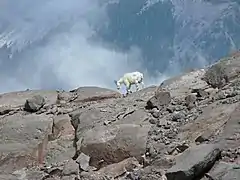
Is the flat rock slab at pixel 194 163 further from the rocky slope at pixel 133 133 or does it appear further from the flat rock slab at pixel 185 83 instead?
the flat rock slab at pixel 185 83

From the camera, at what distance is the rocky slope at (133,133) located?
1054 centimetres

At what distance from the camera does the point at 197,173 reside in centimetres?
955

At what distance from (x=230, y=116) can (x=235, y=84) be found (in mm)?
2843

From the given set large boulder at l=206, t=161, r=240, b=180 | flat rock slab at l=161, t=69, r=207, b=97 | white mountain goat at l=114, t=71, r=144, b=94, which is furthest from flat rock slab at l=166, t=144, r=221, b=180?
white mountain goat at l=114, t=71, r=144, b=94

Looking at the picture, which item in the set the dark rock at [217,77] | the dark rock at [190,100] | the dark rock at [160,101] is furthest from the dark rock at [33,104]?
the dark rock at [217,77]

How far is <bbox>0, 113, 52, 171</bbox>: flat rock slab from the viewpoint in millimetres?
14453

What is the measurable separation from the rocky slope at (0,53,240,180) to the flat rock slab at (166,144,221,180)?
17 mm


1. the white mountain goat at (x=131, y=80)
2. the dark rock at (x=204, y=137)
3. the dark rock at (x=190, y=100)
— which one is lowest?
the dark rock at (x=204, y=137)

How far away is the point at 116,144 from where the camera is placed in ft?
43.0

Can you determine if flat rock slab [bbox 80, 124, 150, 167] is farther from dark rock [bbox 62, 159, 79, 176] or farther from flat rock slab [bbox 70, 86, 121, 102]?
flat rock slab [bbox 70, 86, 121, 102]

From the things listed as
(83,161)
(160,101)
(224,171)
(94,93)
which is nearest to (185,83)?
(160,101)

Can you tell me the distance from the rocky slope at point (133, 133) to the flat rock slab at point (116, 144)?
0.02 meters

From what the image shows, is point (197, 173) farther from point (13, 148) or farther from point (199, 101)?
point (13, 148)

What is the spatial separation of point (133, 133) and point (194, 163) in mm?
3740
